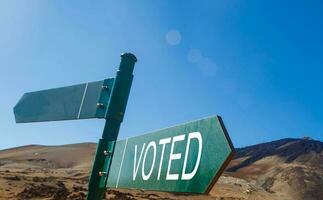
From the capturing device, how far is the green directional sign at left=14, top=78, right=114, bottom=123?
3.66 metres

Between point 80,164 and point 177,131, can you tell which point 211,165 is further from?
point 80,164

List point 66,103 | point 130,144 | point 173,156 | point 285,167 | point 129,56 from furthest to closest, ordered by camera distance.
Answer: point 285,167 < point 66,103 < point 129,56 < point 130,144 < point 173,156

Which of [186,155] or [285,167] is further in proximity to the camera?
[285,167]

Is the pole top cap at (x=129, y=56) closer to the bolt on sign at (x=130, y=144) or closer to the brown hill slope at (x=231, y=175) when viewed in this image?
the bolt on sign at (x=130, y=144)

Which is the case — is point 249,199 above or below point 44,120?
above

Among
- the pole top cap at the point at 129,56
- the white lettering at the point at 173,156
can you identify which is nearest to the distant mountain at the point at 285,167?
the pole top cap at the point at 129,56

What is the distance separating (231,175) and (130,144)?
6913 centimetres

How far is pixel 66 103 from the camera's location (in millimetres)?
4059

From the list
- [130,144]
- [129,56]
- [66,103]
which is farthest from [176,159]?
[66,103]

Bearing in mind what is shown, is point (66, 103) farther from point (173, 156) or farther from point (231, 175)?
point (231, 175)

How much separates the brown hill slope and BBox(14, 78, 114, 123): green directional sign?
20504mm

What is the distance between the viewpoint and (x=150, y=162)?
114 inches

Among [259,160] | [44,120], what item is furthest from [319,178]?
[44,120]

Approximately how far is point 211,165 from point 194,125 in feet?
1.28
